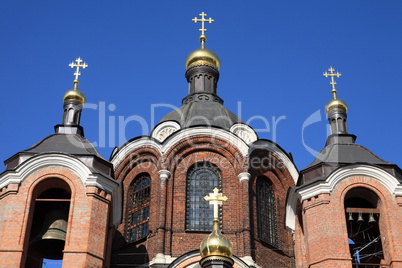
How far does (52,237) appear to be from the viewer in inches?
763

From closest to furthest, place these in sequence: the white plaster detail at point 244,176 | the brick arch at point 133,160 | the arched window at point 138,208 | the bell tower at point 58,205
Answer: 1. the bell tower at point 58,205
2. the arched window at point 138,208
3. the white plaster detail at point 244,176
4. the brick arch at point 133,160

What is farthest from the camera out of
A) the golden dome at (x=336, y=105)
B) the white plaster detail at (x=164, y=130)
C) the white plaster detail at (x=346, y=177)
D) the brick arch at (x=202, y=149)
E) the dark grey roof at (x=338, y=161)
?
the white plaster detail at (x=164, y=130)

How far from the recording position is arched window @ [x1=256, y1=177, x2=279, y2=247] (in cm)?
2330

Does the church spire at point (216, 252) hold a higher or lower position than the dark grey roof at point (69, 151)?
lower

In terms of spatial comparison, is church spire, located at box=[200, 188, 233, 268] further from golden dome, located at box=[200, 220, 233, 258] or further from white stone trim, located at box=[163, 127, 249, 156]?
white stone trim, located at box=[163, 127, 249, 156]

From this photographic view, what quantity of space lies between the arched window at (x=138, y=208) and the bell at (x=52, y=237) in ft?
10.9

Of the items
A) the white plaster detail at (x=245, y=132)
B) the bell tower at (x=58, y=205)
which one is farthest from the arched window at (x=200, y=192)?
the bell tower at (x=58, y=205)

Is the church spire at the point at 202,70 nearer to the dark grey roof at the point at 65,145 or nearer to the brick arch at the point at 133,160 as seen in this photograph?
the brick arch at the point at 133,160

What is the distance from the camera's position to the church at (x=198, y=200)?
19094 millimetres

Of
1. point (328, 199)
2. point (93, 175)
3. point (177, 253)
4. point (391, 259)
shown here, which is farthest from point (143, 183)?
point (391, 259)

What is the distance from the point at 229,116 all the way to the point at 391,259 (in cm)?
799

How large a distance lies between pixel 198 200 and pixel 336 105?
4.38 metres

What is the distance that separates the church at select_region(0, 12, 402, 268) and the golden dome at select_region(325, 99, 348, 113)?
32mm

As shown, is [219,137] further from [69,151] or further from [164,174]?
[69,151]
